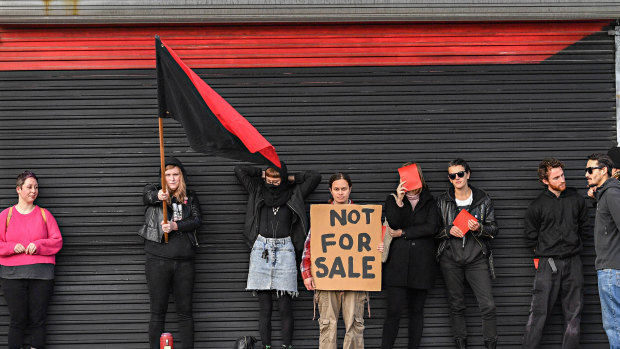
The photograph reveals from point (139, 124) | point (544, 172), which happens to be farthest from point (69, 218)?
point (544, 172)

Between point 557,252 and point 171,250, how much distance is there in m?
4.37

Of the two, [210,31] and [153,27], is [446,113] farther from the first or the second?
[153,27]

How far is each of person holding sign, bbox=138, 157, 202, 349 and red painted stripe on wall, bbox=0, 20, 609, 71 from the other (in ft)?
4.98

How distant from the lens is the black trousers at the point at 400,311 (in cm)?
752

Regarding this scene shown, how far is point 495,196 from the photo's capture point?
823cm

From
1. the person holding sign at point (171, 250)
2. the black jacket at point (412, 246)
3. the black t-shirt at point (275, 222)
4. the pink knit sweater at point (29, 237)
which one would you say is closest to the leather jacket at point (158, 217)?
the person holding sign at point (171, 250)

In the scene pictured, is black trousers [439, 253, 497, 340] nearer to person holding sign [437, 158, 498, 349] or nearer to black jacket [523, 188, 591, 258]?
person holding sign [437, 158, 498, 349]

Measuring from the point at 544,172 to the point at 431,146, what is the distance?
1.35 m

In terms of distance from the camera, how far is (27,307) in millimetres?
7691

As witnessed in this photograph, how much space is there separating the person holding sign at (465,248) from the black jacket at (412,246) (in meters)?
0.18

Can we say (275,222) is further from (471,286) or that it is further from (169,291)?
(471,286)

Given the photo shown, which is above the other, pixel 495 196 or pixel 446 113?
pixel 446 113

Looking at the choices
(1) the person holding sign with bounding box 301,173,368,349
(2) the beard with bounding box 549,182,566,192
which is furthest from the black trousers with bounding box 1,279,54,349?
(2) the beard with bounding box 549,182,566,192

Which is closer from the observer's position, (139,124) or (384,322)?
(384,322)
